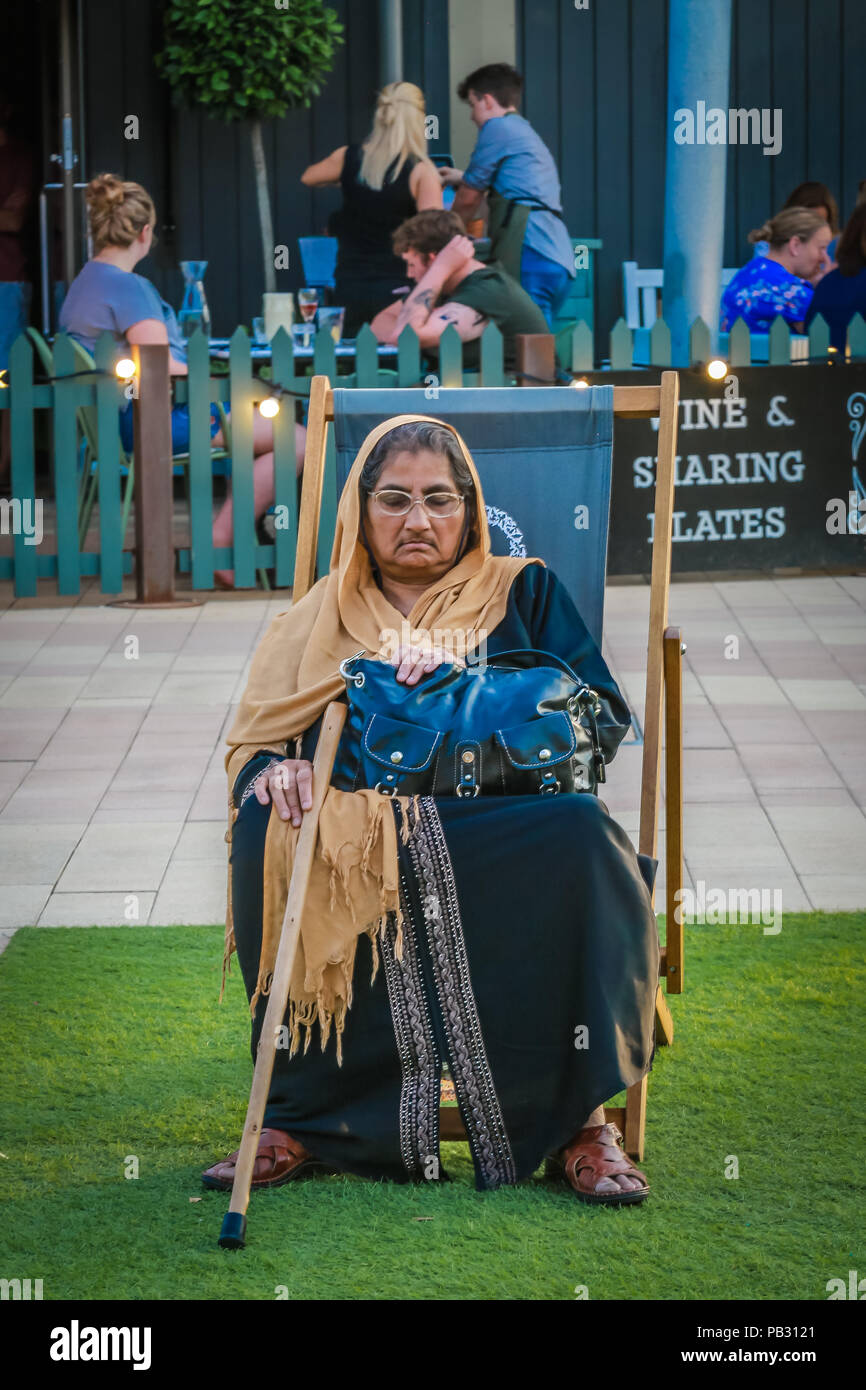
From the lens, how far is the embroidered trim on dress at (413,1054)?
10.5ft

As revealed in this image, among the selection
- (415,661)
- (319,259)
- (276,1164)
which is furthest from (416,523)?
(319,259)

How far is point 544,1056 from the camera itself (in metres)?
3.15

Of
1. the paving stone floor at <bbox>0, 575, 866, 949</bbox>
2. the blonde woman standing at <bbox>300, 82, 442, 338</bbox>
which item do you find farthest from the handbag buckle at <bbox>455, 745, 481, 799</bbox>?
the blonde woman standing at <bbox>300, 82, 442, 338</bbox>

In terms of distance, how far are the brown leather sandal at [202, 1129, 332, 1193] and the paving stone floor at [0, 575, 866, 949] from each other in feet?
4.41

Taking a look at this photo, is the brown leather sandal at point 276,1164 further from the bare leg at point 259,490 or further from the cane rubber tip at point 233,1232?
the bare leg at point 259,490

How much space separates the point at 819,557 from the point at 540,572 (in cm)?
523

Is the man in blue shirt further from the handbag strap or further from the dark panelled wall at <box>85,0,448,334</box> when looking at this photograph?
the handbag strap

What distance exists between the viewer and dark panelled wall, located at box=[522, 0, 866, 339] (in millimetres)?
12211

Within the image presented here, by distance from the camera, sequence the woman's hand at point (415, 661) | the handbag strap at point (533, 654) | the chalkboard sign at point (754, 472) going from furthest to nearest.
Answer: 1. the chalkboard sign at point (754, 472)
2. the handbag strap at point (533, 654)
3. the woman's hand at point (415, 661)

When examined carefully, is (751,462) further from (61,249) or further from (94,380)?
(61,249)

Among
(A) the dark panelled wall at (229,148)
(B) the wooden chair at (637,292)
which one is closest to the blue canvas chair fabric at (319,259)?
(A) the dark panelled wall at (229,148)

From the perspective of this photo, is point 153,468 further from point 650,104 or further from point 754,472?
point 650,104

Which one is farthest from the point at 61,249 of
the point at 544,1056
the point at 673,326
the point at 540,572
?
the point at 544,1056

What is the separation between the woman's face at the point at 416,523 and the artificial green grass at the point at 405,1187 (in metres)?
1.06
